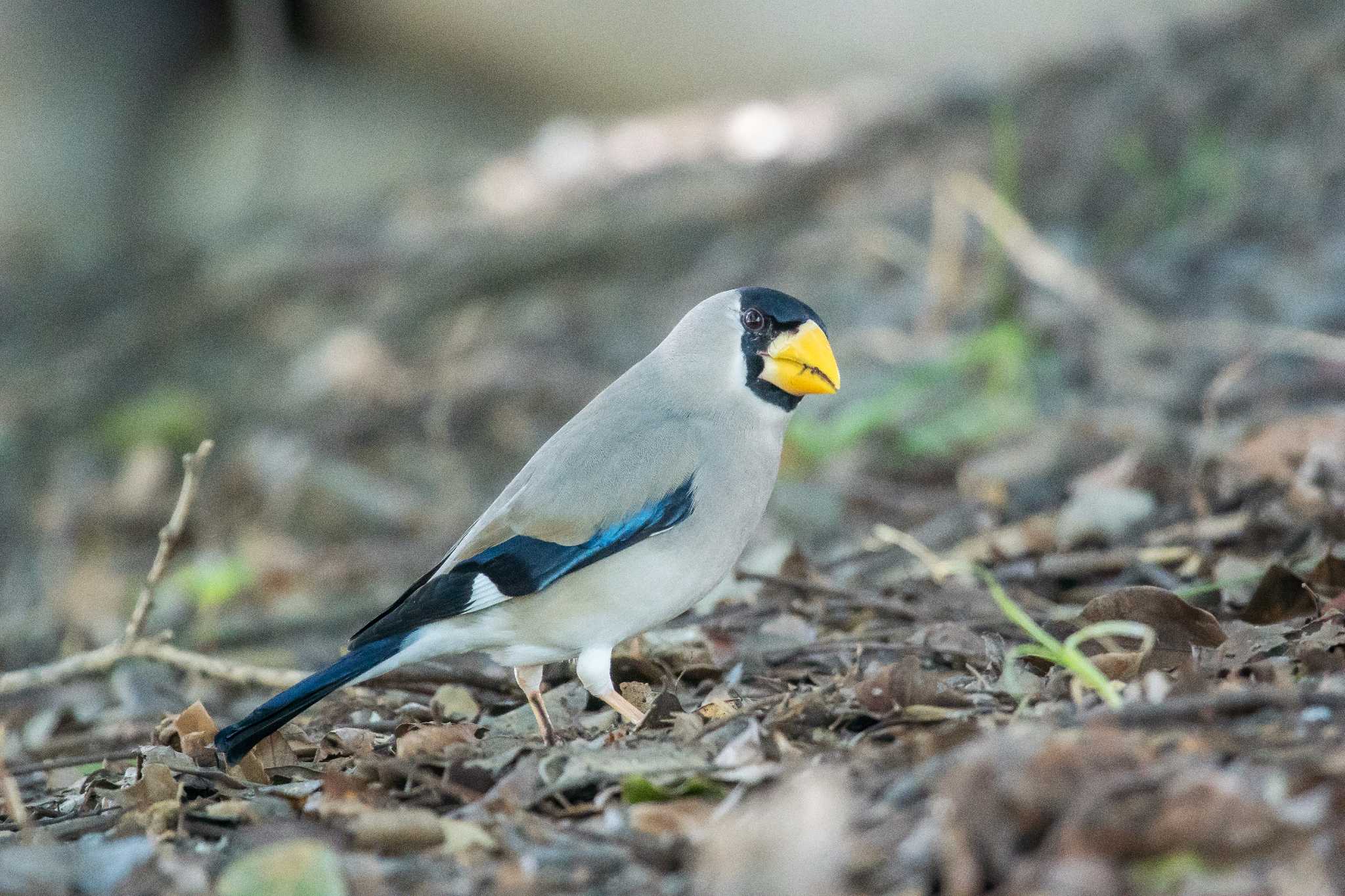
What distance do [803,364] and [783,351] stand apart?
0.21 feet

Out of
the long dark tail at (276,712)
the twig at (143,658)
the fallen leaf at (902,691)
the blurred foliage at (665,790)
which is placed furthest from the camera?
the twig at (143,658)

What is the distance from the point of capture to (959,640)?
3.50 metres

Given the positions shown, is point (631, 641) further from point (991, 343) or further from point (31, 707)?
point (991, 343)

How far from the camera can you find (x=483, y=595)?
11.3 ft

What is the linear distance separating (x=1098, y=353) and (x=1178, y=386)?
50cm

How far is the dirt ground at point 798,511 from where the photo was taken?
2.27m

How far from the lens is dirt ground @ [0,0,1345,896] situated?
7.45ft

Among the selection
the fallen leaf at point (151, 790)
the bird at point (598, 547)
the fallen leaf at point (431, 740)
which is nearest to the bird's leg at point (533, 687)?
the bird at point (598, 547)

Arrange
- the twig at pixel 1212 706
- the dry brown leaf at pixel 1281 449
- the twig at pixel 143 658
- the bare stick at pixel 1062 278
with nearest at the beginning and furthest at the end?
the twig at pixel 1212 706
the twig at pixel 143 658
the dry brown leaf at pixel 1281 449
the bare stick at pixel 1062 278

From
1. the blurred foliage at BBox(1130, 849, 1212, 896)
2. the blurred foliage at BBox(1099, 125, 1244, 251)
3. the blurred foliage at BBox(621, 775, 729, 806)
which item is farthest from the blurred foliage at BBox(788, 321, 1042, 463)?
the blurred foliage at BBox(1130, 849, 1212, 896)

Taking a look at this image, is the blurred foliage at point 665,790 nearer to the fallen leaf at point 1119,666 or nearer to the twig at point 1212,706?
the twig at point 1212,706

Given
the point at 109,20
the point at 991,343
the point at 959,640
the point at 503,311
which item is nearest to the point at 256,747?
the point at 959,640

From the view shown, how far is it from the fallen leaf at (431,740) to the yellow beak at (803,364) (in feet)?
3.90

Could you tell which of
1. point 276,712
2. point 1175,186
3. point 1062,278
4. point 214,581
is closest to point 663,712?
point 276,712
